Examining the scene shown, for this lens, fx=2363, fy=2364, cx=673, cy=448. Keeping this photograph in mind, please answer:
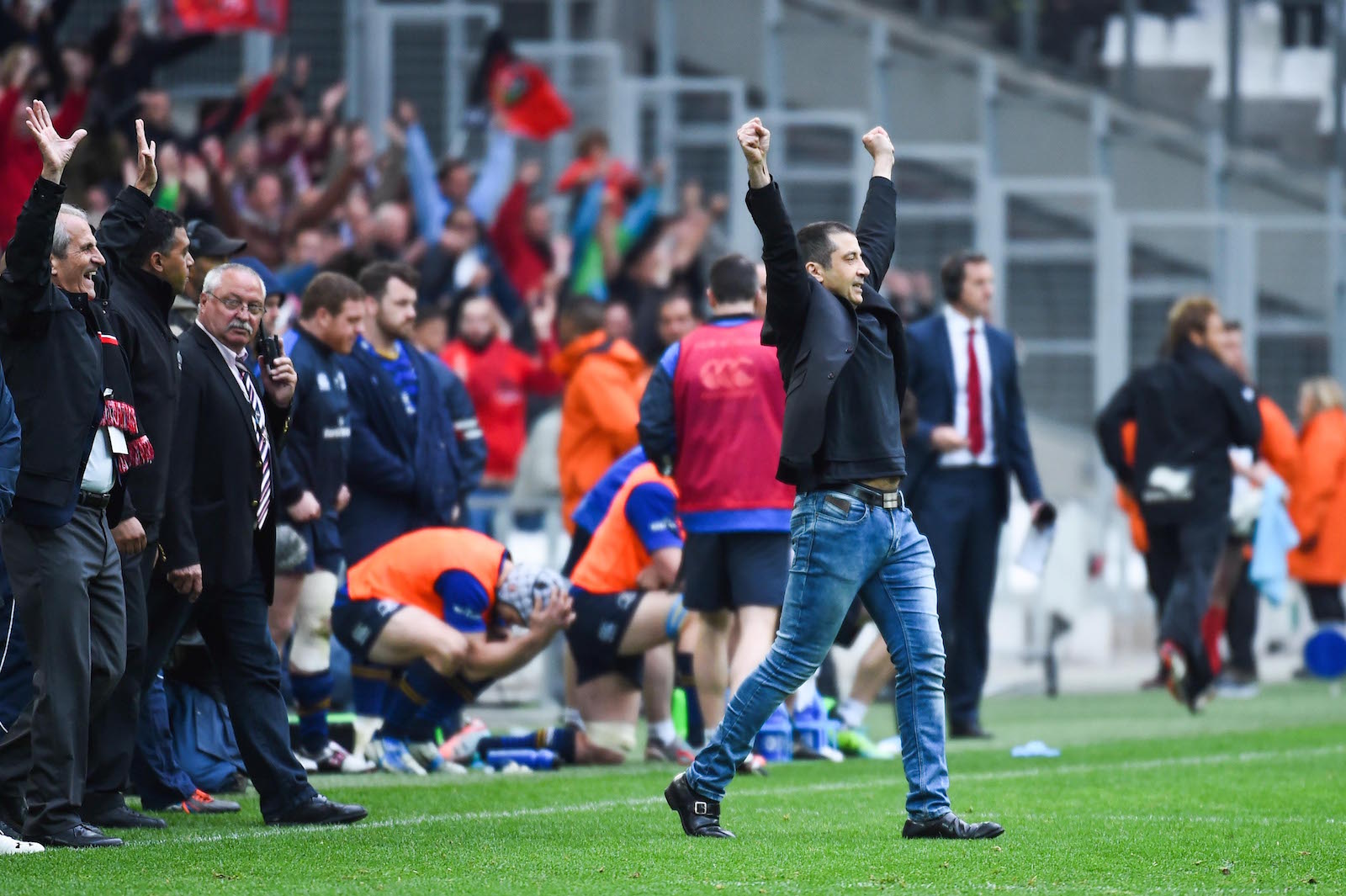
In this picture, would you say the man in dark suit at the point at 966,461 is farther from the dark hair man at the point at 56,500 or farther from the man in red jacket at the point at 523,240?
the man in red jacket at the point at 523,240

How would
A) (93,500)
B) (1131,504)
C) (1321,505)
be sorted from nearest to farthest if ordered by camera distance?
(93,500) → (1131,504) → (1321,505)

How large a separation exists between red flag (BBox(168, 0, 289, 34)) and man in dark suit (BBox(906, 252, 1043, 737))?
669cm

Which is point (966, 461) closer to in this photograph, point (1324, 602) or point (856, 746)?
point (856, 746)

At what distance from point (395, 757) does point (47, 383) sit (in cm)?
339

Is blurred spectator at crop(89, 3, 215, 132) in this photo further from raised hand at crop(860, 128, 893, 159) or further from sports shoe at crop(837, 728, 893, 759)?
raised hand at crop(860, 128, 893, 159)

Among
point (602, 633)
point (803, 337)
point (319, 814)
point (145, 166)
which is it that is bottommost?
point (319, 814)

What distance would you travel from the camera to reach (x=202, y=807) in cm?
838

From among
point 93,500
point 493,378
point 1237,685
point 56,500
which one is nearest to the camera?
point 56,500

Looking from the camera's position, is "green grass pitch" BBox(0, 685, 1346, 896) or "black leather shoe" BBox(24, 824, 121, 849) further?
"black leather shoe" BBox(24, 824, 121, 849)

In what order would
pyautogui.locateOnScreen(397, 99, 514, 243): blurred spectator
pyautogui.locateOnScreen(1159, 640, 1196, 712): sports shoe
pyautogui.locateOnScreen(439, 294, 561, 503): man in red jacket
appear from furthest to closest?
pyautogui.locateOnScreen(397, 99, 514, 243): blurred spectator < pyautogui.locateOnScreen(439, 294, 561, 503): man in red jacket < pyautogui.locateOnScreen(1159, 640, 1196, 712): sports shoe

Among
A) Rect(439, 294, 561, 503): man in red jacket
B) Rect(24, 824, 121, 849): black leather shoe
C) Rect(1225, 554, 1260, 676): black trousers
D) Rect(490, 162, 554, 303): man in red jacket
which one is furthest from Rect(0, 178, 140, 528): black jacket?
Rect(1225, 554, 1260, 676): black trousers

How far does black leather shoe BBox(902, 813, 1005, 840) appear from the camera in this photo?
23.9 ft

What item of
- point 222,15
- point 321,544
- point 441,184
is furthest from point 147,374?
point 222,15

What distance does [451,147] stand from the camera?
18891mm
